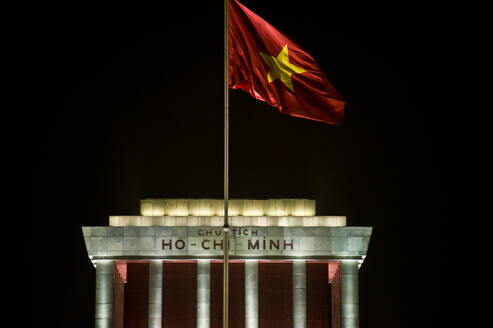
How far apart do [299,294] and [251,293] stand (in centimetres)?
358

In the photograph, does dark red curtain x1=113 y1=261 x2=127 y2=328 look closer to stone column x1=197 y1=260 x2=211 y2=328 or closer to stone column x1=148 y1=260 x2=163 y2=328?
stone column x1=148 y1=260 x2=163 y2=328

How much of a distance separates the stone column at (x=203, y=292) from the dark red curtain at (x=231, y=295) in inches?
39.4

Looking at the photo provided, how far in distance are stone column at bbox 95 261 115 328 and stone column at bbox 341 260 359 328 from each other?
17151 mm

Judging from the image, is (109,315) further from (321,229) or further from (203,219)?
(321,229)

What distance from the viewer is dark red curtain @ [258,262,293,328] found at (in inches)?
2352

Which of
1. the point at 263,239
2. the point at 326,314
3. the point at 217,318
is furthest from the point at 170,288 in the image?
the point at 326,314

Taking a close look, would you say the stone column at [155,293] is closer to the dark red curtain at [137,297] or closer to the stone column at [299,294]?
the dark red curtain at [137,297]

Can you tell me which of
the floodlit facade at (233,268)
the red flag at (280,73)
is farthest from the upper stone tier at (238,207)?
the red flag at (280,73)

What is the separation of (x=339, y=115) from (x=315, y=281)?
75.1 ft

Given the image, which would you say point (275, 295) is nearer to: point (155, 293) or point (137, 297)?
point (155, 293)

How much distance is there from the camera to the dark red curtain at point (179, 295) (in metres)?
A: 59.6

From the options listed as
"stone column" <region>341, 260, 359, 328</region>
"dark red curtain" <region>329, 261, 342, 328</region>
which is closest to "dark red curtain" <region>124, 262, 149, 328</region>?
"dark red curtain" <region>329, 261, 342, 328</region>

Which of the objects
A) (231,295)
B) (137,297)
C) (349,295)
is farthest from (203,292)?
(349,295)

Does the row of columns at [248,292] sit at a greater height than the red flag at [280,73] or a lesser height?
lesser
